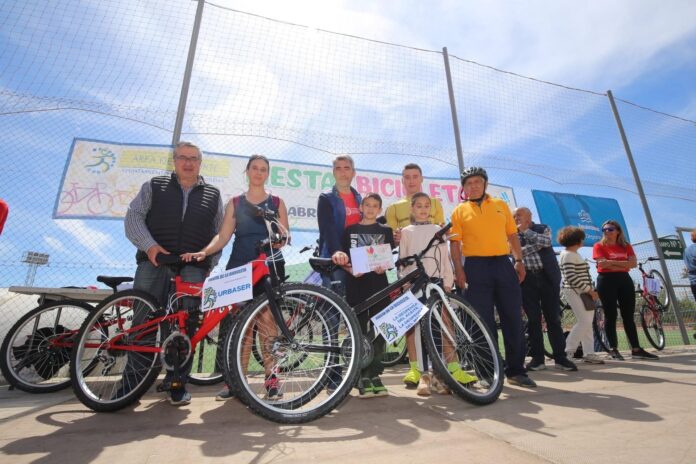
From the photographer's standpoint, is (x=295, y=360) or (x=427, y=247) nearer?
(x=295, y=360)

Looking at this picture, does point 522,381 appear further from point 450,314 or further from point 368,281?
point 368,281

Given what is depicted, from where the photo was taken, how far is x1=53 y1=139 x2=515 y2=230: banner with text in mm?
4168

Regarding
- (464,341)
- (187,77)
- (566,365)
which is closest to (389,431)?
(464,341)

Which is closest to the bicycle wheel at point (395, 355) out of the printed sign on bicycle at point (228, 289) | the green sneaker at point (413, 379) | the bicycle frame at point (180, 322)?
the green sneaker at point (413, 379)

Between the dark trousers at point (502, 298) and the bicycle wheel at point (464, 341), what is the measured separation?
39 centimetres

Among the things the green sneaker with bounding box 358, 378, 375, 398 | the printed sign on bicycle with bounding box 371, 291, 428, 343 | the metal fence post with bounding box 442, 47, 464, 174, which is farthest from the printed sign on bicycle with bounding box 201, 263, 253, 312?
the metal fence post with bounding box 442, 47, 464, 174

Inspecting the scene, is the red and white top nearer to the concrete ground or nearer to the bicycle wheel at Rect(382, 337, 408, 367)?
the concrete ground

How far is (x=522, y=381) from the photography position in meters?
2.83

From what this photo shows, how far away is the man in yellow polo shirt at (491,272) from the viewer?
294 cm

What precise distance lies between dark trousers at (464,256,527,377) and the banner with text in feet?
8.75

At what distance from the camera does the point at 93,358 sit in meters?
2.38

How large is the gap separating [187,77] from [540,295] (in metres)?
4.70

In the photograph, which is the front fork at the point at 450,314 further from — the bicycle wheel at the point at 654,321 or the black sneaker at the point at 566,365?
the bicycle wheel at the point at 654,321

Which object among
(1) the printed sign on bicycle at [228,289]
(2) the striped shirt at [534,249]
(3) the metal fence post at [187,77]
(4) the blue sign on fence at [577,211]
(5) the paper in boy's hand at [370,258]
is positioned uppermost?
(3) the metal fence post at [187,77]
